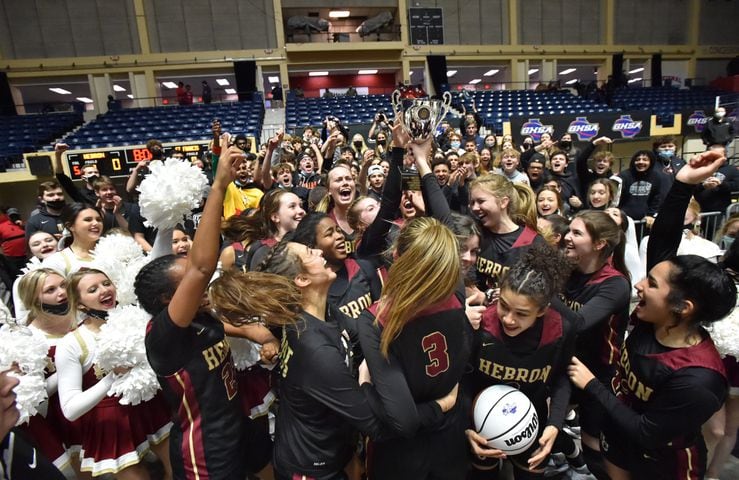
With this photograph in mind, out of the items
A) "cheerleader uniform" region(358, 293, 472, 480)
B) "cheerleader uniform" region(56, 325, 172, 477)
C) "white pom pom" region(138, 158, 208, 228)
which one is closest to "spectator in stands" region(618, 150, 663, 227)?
"cheerleader uniform" region(358, 293, 472, 480)

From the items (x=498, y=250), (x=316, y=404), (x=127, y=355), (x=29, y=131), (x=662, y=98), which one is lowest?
(x=316, y=404)

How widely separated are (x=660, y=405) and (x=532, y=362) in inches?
19.0

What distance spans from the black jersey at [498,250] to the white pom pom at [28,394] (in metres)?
2.43

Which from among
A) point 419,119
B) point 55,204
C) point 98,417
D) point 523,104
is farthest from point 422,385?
point 523,104

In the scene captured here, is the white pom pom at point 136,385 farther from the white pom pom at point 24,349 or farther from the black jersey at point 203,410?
the white pom pom at point 24,349

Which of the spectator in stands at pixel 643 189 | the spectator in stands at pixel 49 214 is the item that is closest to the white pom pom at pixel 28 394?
the spectator in stands at pixel 49 214

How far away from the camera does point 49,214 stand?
14.1 ft

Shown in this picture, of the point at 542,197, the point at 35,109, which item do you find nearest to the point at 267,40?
the point at 35,109

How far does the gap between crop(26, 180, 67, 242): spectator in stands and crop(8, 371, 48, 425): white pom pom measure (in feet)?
9.35

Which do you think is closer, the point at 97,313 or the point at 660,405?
the point at 660,405

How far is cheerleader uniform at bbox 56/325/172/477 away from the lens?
6.36 feet

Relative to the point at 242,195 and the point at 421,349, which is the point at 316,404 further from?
the point at 242,195

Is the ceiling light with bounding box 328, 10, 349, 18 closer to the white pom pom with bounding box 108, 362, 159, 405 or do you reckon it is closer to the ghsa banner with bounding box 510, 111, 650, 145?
the ghsa banner with bounding box 510, 111, 650, 145

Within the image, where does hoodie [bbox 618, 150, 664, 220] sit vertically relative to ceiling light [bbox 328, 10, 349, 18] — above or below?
below
